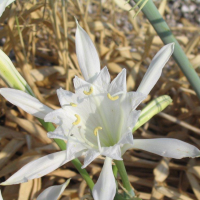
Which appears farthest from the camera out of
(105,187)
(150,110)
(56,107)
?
(56,107)

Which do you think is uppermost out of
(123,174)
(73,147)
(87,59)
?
(87,59)

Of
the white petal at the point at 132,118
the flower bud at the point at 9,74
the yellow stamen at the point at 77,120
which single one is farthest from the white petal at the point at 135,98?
the flower bud at the point at 9,74

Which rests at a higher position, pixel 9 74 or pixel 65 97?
pixel 9 74

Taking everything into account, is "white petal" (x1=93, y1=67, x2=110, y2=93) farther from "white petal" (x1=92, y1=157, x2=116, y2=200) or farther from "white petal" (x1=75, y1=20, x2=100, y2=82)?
"white petal" (x1=92, y1=157, x2=116, y2=200)

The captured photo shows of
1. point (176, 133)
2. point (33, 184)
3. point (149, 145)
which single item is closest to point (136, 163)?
point (176, 133)

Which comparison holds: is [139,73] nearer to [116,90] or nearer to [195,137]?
[195,137]

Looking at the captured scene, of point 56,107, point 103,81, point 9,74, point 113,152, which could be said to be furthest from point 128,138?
point 56,107

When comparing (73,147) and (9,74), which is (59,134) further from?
(9,74)

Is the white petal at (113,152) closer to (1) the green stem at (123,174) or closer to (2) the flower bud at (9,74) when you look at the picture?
(1) the green stem at (123,174)
